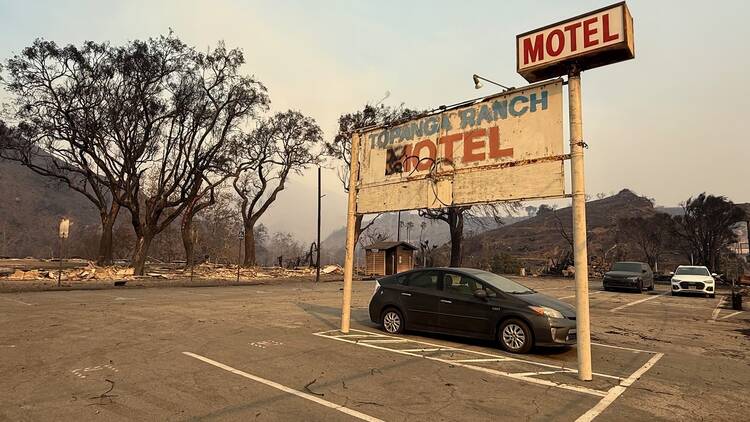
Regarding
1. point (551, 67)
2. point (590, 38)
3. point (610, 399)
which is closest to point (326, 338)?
point (610, 399)

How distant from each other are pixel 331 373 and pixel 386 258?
118 ft

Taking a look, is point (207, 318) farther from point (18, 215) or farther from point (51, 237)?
point (18, 215)

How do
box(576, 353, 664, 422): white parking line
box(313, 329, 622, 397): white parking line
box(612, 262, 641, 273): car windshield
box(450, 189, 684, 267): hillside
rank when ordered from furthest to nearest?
box(450, 189, 684, 267): hillside → box(612, 262, 641, 273): car windshield → box(313, 329, 622, 397): white parking line → box(576, 353, 664, 422): white parking line

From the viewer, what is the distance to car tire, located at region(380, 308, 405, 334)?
9.62m

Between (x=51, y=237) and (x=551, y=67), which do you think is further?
(x=51, y=237)

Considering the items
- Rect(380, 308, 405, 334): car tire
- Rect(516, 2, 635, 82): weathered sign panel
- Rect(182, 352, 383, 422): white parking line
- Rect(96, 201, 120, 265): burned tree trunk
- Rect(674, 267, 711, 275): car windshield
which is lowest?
Rect(182, 352, 383, 422): white parking line

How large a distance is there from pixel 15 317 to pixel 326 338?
27.8ft

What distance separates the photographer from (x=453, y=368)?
264 inches

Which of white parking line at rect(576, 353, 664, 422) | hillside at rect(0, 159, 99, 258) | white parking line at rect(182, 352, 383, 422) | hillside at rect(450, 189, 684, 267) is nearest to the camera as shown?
white parking line at rect(182, 352, 383, 422)

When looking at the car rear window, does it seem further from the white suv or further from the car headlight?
the white suv

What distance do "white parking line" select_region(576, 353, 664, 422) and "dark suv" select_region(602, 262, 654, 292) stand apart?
18.6 m

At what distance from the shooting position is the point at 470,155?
27.4ft

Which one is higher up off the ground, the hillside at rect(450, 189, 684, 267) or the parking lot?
the hillside at rect(450, 189, 684, 267)

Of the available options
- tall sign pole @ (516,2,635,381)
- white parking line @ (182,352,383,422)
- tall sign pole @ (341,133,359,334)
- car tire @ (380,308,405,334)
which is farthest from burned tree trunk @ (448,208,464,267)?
white parking line @ (182,352,383,422)
